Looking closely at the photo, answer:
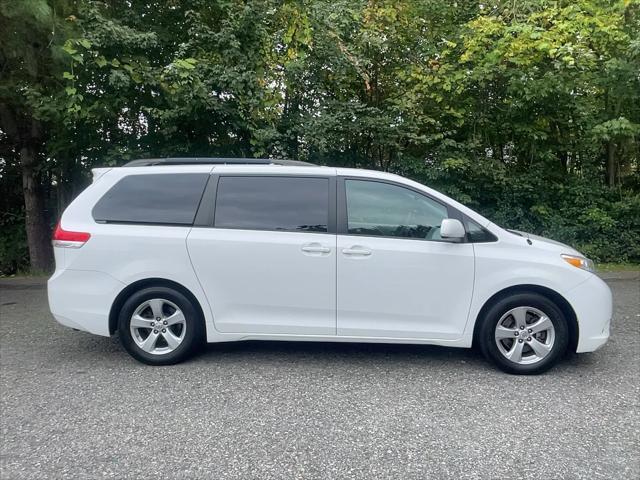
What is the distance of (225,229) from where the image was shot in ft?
14.7

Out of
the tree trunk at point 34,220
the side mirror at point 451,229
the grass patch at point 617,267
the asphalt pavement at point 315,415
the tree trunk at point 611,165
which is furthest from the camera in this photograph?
the tree trunk at point 611,165

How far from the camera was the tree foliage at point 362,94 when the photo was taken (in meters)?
7.52

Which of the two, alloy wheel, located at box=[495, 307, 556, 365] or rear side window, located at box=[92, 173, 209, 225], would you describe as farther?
rear side window, located at box=[92, 173, 209, 225]

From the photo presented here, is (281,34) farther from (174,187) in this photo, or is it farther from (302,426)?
(302,426)

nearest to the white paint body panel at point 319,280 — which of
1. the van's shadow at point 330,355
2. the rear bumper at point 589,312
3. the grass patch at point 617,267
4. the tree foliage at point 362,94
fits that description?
the rear bumper at point 589,312

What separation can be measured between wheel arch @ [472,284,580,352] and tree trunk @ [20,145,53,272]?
353 inches

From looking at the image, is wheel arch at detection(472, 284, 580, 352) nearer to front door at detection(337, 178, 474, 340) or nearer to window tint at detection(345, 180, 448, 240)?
front door at detection(337, 178, 474, 340)

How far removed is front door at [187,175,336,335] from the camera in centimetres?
436

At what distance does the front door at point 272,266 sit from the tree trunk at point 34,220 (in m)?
→ 7.23

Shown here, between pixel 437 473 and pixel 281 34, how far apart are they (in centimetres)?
752

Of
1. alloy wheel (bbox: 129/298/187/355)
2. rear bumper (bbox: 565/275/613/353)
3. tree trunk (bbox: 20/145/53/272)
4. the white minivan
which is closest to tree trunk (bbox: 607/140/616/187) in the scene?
the white minivan

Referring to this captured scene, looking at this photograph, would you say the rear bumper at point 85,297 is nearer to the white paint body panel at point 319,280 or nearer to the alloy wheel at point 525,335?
the white paint body panel at point 319,280

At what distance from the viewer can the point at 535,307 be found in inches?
167

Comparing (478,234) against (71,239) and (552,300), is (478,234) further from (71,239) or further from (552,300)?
(71,239)
